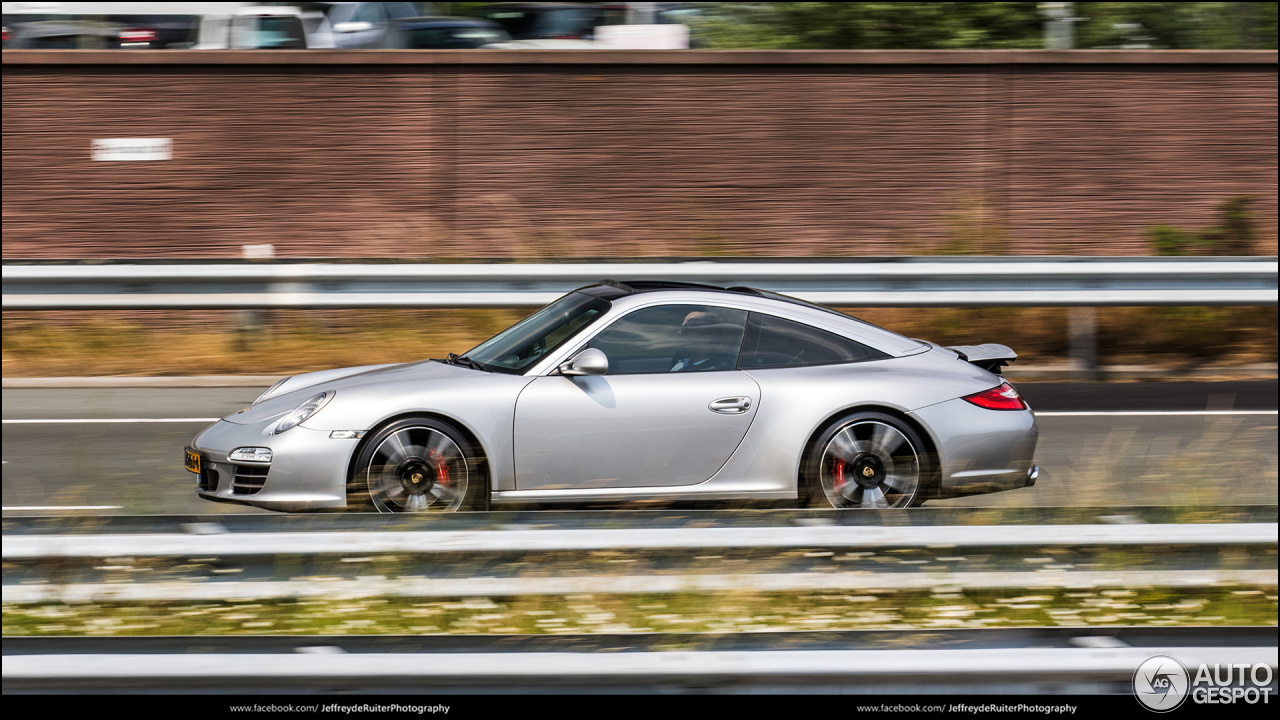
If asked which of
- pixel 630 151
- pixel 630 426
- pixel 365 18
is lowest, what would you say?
pixel 630 426

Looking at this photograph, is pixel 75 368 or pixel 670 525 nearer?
pixel 670 525

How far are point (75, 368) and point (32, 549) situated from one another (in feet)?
23.5

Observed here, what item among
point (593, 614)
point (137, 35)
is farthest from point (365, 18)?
point (593, 614)

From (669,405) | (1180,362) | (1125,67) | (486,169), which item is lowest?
(1180,362)

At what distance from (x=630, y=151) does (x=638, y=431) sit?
7.27 metres

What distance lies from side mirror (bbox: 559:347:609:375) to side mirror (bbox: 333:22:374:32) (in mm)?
13318

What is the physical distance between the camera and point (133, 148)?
11.9 meters

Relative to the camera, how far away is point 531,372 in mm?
5465

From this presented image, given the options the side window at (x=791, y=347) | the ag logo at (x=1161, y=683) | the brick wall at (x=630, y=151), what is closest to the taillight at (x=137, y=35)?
the brick wall at (x=630, y=151)

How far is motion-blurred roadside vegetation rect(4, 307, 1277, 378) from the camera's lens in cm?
967

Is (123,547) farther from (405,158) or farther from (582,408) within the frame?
(405,158)

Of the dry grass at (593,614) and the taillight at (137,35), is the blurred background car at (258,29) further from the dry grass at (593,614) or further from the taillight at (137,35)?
the dry grass at (593,614)

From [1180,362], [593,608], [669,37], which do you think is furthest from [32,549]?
[669,37]

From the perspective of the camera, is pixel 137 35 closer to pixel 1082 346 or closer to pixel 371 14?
pixel 371 14
